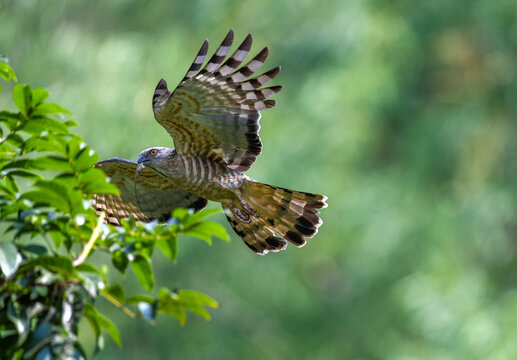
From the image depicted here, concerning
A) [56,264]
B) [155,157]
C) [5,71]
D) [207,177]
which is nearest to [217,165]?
[207,177]

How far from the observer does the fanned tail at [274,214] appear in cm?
272

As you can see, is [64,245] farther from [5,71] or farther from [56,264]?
[5,71]

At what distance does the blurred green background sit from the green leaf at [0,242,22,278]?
23.7 feet

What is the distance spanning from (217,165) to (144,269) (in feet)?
4.10

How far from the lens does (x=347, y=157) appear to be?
1046 cm

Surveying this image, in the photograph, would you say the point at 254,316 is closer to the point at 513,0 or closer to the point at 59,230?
the point at 513,0

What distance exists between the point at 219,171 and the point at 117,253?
4.02 feet

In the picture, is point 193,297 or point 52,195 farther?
point 193,297

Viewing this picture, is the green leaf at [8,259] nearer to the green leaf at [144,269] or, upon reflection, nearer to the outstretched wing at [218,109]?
the green leaf at [144,269]

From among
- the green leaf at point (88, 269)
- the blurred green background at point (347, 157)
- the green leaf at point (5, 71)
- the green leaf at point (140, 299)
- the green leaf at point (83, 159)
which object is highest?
the blurred green background at point (347, 157)

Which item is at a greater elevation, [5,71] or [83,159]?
[5,71]

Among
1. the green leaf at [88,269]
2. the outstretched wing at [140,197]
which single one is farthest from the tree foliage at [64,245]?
the outstretched wing at [140,197]

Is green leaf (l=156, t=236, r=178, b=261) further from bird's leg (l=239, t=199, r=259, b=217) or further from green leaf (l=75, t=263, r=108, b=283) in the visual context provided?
bird's leg (l=239, t=199, r=259, b=217)

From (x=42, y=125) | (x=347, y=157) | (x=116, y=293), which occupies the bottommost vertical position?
(x=116, y=293)
